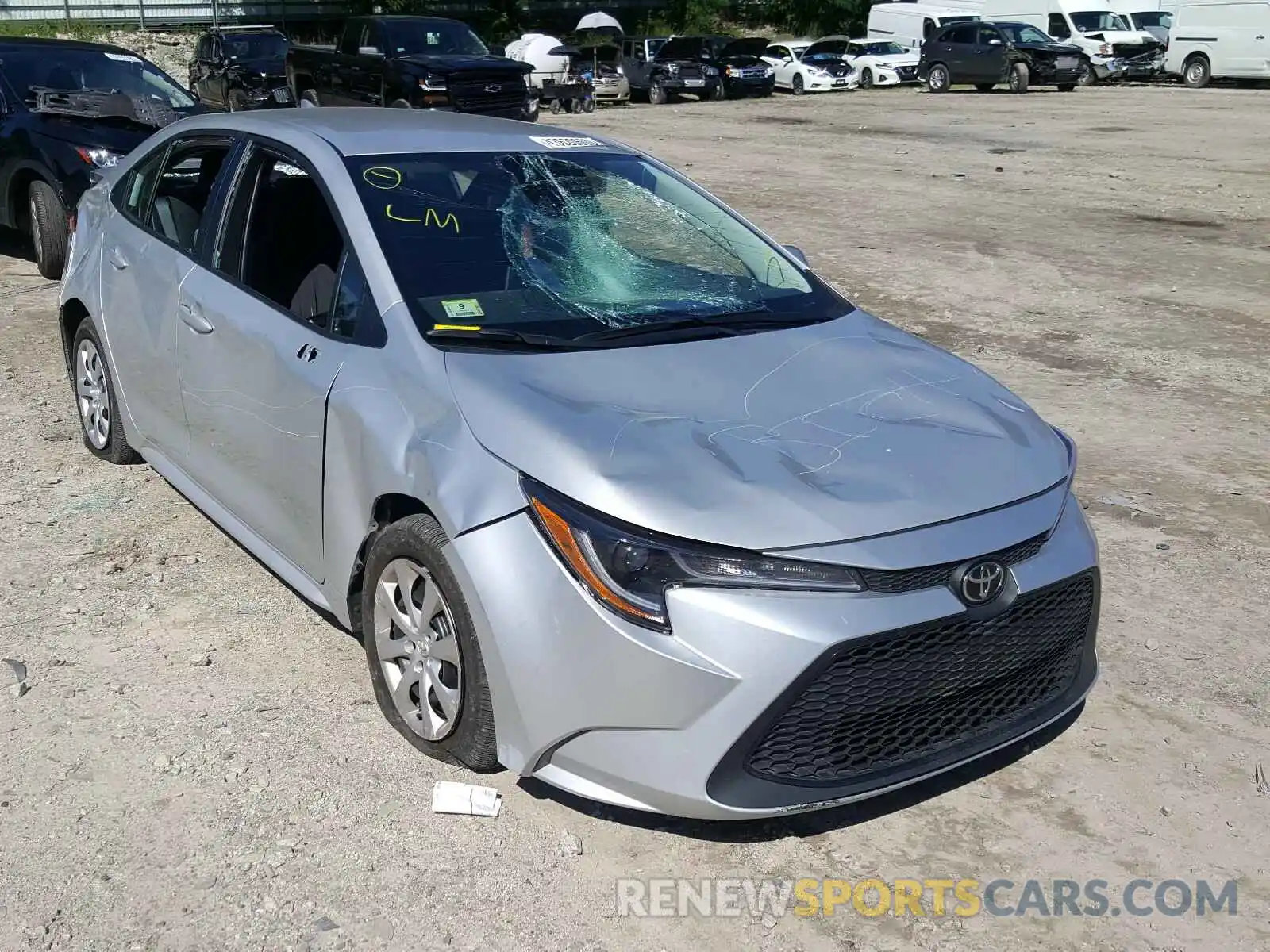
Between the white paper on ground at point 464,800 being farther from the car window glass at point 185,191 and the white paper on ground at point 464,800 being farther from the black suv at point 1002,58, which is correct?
the black suv at point 1002,58

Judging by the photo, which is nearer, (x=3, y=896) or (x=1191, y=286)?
(x=3, y=896)

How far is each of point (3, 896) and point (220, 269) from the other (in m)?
2.24

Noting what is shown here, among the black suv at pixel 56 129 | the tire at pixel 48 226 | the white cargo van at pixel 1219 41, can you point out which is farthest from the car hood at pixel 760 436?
the white cargo van at pixel 1219 41

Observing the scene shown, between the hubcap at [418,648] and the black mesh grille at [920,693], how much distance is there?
0.88 m

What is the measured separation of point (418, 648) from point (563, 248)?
4.73 ft

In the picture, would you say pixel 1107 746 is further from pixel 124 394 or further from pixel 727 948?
pixel 124 394

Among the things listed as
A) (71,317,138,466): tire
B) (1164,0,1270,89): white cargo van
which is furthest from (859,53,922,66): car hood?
(71,317,138,466): tire

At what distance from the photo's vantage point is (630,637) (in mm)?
2895

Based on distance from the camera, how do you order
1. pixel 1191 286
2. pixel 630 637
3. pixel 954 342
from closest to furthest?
1. pixel 630 637
2. pixel 954 342
3. pixel 1191 286

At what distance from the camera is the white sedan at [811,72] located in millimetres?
36125

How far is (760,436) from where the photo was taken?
332 cm

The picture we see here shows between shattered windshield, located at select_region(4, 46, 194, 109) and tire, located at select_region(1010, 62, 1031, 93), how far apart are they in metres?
26.8

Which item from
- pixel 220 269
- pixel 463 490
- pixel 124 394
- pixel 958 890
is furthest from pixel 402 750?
pixel 124 394

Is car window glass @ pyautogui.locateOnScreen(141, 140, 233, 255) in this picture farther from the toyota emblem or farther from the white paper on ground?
the toyota emblem
